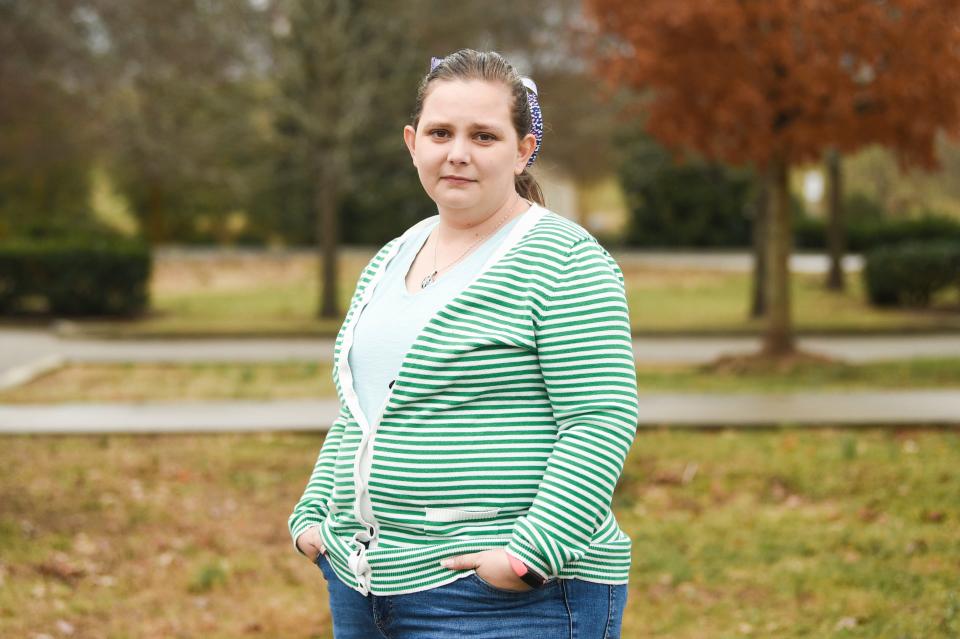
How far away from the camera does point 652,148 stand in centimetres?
3606

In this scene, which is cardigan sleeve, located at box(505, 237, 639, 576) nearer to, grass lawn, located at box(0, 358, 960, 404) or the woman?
the woman

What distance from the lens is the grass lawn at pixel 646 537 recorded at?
5.10 metres

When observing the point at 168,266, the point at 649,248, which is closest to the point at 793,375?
the point at 168,266

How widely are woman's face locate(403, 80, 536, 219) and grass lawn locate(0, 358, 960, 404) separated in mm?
8456

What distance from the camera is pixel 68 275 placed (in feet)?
63.1

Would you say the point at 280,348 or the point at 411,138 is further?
the point at 280,348

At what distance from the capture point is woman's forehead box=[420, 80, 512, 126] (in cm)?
233

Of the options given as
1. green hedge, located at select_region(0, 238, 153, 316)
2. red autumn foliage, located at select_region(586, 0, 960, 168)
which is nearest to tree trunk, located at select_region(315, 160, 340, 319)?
green hedge, located at select_region(0, 238, 153, 316)

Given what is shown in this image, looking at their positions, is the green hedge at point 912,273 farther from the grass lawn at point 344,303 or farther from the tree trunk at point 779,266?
the tree trunk at point 779,266

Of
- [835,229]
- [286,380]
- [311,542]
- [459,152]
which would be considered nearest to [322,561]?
[311,542]

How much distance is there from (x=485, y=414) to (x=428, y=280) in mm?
338

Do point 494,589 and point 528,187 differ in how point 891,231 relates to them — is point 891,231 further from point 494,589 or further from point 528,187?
point 494,589

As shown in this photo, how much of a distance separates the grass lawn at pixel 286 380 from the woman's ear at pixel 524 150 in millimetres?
8369

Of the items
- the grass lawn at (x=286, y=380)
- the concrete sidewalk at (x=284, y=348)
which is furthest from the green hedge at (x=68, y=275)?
the grass lawn at (x=286, y=380)
